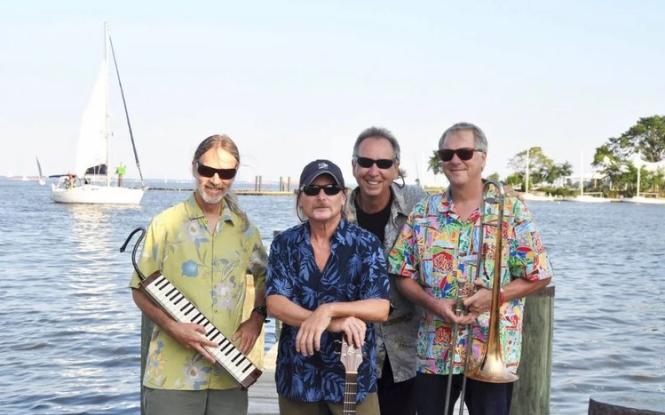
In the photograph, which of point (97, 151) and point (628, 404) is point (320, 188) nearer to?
point (628, 404)

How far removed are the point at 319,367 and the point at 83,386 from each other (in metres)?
6.99

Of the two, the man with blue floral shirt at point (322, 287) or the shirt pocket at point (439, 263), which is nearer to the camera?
the man with blue floral shirt at point (322, 287)

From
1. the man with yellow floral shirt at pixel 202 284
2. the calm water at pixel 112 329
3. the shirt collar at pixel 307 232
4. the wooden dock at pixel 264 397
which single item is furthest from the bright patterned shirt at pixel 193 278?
the calm water at pixel 112 329

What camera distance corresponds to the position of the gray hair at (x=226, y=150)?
3.80 meters

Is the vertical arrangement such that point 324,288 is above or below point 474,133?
below

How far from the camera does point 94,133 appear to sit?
57812 millimetres

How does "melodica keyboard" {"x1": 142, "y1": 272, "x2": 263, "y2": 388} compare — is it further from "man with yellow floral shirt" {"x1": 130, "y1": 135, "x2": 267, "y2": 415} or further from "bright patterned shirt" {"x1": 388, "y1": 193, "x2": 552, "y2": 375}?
"bright patterned shirt" {"x1": 388, "y1": 193, "x2": 552, "y2": 375}

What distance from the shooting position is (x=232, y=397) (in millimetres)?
3766

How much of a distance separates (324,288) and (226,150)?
A: 0.70 metres

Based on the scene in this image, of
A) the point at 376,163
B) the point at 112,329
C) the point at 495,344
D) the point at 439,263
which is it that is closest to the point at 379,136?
the point at 376,163

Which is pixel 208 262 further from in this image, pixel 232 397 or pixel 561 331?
pixel 561 331

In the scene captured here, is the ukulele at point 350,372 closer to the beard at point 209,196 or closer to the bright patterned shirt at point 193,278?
the bright patterned shirt at point 193,278

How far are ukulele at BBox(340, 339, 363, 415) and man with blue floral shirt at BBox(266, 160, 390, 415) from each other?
1.5 inches

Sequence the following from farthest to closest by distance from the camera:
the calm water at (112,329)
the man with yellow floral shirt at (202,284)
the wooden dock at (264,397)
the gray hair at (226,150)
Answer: the calm water at (112,329) → the wooden dock at (264,397) → the gray hair at (226,150) → the man with yellow floral shirt at (202,284)
